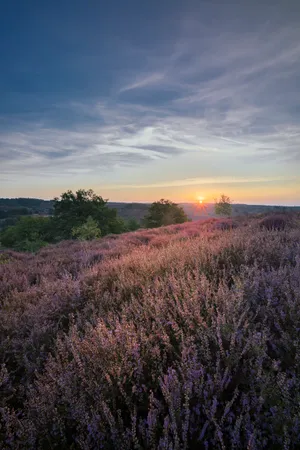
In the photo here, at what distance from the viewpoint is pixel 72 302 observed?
387 cm

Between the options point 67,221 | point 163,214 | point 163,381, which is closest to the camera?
point 163,381

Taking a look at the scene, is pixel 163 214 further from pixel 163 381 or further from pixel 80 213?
pixel 163 381

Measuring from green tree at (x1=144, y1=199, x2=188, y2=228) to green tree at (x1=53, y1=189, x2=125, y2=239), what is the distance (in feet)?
18.4

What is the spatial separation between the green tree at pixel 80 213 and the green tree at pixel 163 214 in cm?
561

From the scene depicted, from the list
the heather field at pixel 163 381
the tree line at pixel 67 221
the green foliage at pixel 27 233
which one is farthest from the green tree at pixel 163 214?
the heather field at pixel 163 381

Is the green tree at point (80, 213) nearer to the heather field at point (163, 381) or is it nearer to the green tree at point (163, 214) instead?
the green tree at point (163, 214)

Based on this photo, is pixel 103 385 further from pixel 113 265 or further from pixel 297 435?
pixel 113 265

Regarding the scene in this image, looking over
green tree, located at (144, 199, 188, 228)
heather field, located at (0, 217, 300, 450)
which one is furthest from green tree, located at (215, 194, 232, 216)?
heather field, located at (0, 217, 300, 450)

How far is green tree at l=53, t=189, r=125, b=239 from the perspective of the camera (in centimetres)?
3553

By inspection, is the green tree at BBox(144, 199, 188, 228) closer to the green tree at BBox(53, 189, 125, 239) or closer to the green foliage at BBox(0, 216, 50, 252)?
the green tree at BBox(53, 189, 125, 239)

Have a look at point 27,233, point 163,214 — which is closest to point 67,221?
point 27,233

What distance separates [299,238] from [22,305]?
16.6 ft

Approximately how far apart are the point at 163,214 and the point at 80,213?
12.5 meters

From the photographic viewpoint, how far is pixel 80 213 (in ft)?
122
